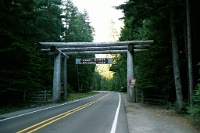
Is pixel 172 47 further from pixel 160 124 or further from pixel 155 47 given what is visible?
pixel 160 124

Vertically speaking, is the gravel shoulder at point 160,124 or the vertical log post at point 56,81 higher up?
the vertical log post at point 56,81

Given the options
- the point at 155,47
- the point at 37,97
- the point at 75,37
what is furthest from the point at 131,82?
the point at 75,37

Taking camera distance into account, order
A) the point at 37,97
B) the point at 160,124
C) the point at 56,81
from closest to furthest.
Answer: the point at 160,124 < the point at 37,97 < the point at 56,81

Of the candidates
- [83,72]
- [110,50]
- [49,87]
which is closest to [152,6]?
[110,50]

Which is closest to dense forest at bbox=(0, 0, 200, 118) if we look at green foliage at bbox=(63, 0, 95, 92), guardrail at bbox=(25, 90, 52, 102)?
guardrail at bbox=(25, 90, 52, 102)

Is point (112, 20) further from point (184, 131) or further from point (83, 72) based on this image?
point (184, 131)

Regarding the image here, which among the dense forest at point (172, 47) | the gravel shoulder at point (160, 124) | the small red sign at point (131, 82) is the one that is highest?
the dense forest at point (172, 47)

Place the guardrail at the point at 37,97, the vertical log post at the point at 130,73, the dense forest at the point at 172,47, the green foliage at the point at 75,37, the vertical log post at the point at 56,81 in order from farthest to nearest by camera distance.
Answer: the green foliage at the point at 75,37
the vertical log post at the point at 130,73
the vertical log post at the point at 56,81
the guardrail at the point at 37,97
the dense forest at the point at 172,47

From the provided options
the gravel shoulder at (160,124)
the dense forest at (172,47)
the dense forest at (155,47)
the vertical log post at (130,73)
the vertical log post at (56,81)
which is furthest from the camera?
the vertical log post at (130,73)

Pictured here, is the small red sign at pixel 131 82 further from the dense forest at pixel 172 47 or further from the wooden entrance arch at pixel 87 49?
the dense forest at pixel 172 47

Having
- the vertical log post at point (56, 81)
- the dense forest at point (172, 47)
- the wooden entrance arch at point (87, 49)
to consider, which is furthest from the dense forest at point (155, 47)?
the vertical log post at point (56, 81)

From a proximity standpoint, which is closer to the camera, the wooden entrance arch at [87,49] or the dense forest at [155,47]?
the dense forest at [155,47]

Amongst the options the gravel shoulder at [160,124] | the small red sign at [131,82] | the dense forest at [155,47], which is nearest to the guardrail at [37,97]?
the dense forest at [155,47]

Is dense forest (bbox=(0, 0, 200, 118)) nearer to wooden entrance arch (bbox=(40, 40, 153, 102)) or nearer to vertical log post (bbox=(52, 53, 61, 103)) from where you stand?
wooden entrance arch (bbox=(40, 40, 153, 102))
